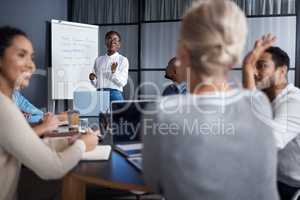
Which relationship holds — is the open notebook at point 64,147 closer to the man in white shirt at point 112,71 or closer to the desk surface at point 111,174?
the desk surface at point 111,174

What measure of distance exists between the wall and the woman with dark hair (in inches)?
115

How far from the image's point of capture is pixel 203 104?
33.3 inches

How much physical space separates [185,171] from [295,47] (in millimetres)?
4065

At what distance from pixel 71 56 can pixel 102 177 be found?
365 cm

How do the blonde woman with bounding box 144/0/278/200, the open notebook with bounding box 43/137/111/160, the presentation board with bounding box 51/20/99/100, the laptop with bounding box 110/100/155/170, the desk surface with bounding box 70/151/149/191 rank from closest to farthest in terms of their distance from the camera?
the blonde woman with bounding box 144/0/278/200
the desk surface with bounding box 70/151/149/191
the open notebook with bounding box 43/137/111/160
the laptop with bounding box 110/100/155/170
the presentation board with bounding box 51/20/99/100

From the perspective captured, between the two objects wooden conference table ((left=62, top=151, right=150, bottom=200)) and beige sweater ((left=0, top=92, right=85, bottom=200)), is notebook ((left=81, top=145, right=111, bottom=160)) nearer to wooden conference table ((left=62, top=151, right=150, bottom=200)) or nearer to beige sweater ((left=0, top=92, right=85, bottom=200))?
wooden conference table ((left=62, top=151, right=150, bottom=200))

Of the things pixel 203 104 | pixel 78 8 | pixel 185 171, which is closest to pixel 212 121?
pixel 203 104

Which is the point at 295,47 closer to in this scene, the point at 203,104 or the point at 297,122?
the point at 297,122

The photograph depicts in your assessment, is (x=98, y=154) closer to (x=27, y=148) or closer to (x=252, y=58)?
(x=27, y=148)

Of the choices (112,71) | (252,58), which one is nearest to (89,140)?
(252,58)

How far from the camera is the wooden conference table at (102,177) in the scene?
1.05 meters

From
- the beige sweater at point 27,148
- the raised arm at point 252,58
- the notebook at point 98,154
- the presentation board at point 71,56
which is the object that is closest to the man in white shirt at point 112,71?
the presentation board at point 71,56

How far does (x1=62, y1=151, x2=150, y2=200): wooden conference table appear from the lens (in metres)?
1.05

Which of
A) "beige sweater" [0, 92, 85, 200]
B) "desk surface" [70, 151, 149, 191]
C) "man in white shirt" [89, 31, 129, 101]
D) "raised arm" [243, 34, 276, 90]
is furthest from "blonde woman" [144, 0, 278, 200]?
"man in white shirt" [89, 31, 129, 101]
